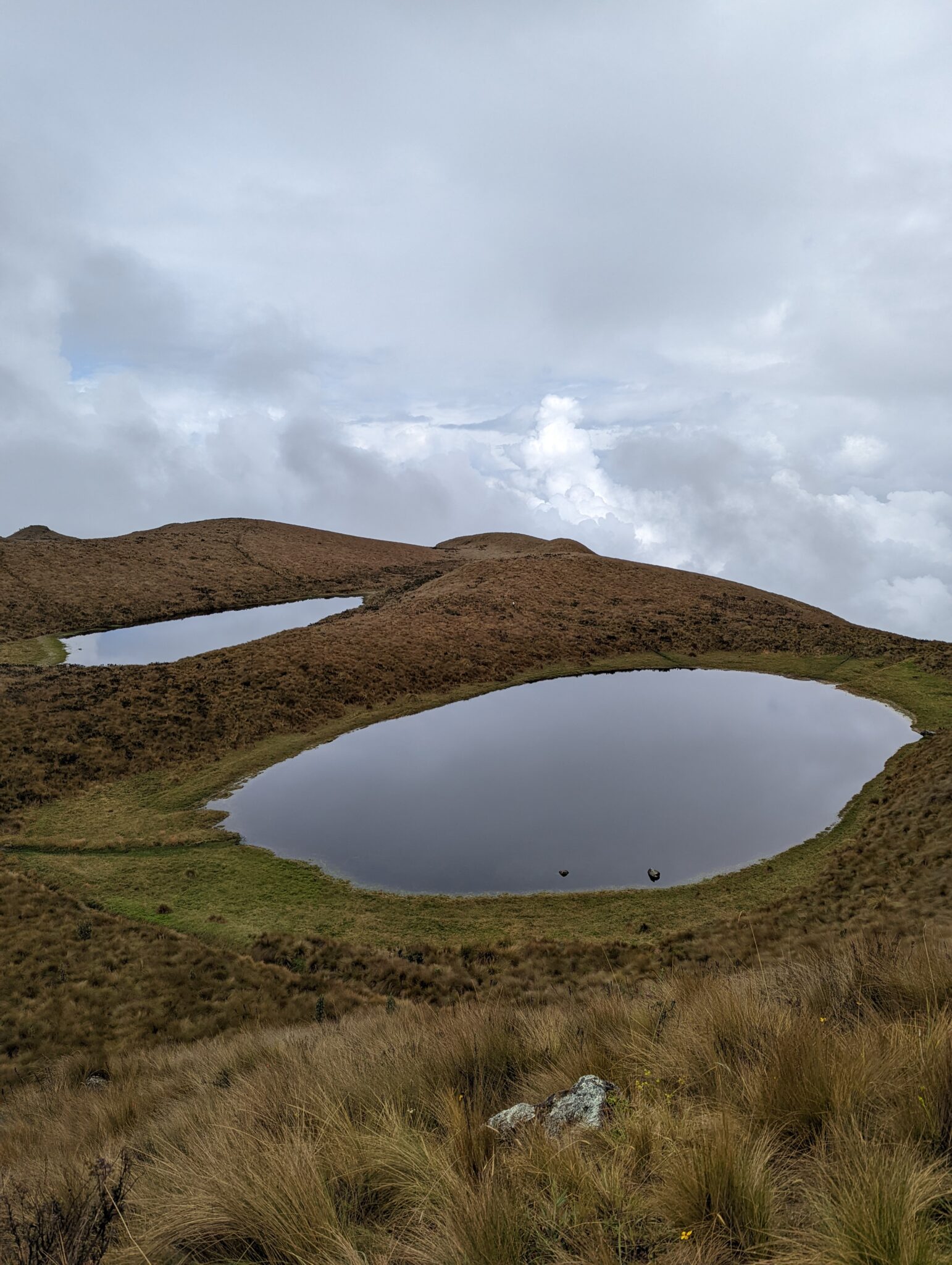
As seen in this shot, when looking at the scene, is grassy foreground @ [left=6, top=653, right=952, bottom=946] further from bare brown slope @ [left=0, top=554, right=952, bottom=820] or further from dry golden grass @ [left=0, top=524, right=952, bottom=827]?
bare brown slope @ [left=0, top=554, right=952, bottom=820]

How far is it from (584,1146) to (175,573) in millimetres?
65621

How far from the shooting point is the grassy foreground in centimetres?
1453

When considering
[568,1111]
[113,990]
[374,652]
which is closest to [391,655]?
[374,652]

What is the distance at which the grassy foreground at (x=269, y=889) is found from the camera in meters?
14.5

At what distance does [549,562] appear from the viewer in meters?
58.2

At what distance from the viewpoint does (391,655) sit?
36.5m

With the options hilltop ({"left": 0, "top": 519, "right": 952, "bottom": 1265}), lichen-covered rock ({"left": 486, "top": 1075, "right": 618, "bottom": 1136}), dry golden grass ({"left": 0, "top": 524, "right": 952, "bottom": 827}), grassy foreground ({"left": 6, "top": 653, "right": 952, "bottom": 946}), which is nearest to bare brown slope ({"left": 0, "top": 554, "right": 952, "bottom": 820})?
dry golden grass ({"left": 0, "top": 524, "right": 952, "bottom": 827})

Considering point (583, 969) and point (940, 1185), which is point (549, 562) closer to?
point (583, 969)

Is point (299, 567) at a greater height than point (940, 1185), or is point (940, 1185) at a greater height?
point (299, 567)

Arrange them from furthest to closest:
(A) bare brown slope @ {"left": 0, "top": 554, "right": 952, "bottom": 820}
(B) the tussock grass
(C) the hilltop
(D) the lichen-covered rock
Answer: (A) bare brown slope @ {"left": 0, "top": 554, "right": 952, "bottom": 820}, (D) the lichen-covered rock, (C) the hilltop, (B) the tussock grass

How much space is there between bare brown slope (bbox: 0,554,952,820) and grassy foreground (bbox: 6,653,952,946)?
3053mm

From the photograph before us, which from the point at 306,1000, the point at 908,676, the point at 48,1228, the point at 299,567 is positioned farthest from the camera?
the point at 299,567

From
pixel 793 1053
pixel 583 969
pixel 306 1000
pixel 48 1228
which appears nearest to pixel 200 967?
pixel 306 1000

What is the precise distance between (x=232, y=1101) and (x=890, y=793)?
21.0 m
